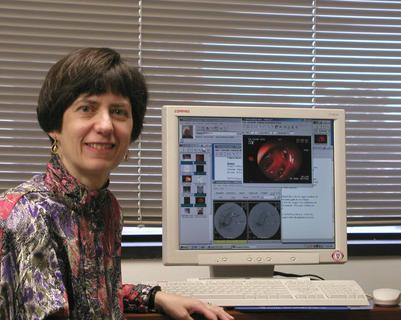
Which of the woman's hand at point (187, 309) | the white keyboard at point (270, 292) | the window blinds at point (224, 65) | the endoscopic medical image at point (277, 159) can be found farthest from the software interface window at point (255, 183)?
the window blinds at point (224, 65)

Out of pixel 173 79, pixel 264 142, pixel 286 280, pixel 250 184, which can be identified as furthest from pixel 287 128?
pixel 173 79

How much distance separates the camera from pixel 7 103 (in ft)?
6.48

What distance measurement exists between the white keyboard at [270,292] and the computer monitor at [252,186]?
0.09 m

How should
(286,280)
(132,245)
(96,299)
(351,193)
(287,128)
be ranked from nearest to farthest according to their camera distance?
(96,299)
(286,280)
(287,128)
(132,245)
(351,193)

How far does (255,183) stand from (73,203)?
24.0 inches

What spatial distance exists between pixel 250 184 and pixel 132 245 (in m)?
0.55

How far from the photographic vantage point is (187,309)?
1327mm

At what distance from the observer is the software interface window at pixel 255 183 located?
1.58 metres

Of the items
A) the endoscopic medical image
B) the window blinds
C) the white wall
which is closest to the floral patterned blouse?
the endoscopic medical image

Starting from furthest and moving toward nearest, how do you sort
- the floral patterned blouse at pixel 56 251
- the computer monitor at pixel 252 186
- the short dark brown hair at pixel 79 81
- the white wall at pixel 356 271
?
the white wall at pixel 356 271 → the computer monitor at pixel 252 186 → the short dark brown hair at pixel 79 81 → the floral patterned blouse at pixel 56 251

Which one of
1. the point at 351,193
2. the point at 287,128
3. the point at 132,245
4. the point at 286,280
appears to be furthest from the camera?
the point at 351,193

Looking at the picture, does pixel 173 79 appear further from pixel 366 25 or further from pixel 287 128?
pixel 366 25

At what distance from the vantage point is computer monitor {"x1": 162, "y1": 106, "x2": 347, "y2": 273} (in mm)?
1570

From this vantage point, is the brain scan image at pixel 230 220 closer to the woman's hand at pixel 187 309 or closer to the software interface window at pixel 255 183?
the software interface window at pixel 255 183
